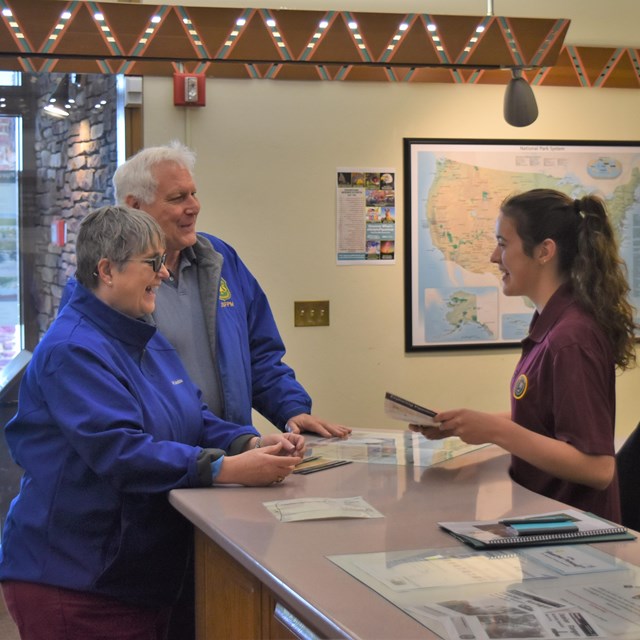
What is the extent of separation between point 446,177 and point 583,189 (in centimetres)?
78

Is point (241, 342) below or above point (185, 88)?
below

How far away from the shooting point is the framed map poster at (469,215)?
4.85 meters

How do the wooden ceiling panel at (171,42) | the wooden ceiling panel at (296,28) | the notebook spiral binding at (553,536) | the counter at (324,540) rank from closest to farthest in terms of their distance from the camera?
the counter at (324,540), the notebook spiral binding at (553,536), the wooden ceiling panel at (171,42), the wooden ceiling panel at (296,28)

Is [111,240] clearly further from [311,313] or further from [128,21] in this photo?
[311,313]

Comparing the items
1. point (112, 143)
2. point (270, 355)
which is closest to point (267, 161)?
point (112, 143)

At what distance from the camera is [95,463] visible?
2.22m

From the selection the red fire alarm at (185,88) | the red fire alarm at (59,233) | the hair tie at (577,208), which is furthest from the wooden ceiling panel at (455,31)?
the red fire alarm at (59,233)

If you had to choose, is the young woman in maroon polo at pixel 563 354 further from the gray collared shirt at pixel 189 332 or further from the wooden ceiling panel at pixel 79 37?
the wooden ceiling panel at pixel 79 37

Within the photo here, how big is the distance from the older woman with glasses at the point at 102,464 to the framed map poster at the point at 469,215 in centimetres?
254

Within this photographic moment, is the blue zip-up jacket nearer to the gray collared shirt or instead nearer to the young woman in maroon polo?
the gray collared shirt

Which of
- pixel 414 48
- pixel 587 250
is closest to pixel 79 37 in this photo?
pixel 414 48

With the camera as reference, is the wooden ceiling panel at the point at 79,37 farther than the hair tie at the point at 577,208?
Yes

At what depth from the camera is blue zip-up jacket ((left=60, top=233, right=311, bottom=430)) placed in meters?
3.00

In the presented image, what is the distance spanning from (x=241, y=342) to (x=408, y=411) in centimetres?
79
